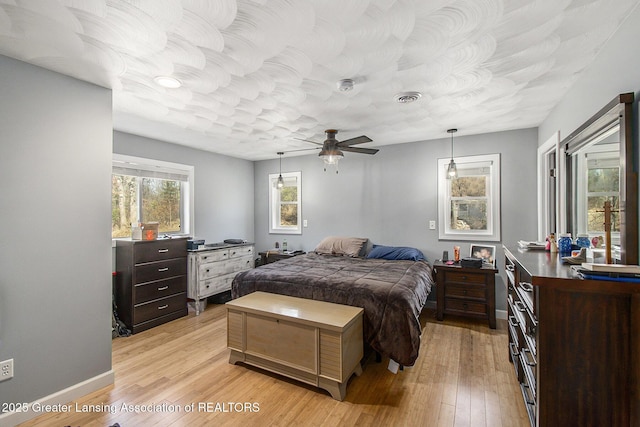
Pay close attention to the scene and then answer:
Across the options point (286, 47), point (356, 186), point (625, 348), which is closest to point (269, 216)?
point (356, 186)

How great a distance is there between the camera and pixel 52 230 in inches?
86.0

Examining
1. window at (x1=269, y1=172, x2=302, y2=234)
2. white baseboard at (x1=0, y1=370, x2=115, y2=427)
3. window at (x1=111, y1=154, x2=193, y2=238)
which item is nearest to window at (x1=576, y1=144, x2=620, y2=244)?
white baseboard at (x1=0, y1=370, x2=115, y2=427)

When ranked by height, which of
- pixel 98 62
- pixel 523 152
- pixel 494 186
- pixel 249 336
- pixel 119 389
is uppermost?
pixel 98 62

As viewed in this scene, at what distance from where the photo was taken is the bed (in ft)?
8.23

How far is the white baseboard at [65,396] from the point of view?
197 centimetres

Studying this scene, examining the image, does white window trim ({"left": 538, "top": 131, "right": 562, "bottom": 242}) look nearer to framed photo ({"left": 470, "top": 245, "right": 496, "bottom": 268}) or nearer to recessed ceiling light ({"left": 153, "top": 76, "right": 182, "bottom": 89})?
framed photo ({"left": 470, "top": 245, "right": 496, "bottom": 268})

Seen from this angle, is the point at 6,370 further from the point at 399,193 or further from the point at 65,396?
the point at 399,193

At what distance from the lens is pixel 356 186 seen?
5012 millimetres

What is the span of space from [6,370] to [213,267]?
2.60 m

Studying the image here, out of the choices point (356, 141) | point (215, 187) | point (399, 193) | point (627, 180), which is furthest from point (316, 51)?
point (215, 187)

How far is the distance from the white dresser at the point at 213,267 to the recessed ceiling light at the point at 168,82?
250 cm

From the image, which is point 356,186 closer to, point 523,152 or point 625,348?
point 523,152

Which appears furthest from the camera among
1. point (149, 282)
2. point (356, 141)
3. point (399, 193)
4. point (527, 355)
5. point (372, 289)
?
point (399, 193)

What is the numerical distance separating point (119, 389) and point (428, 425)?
2414mm
